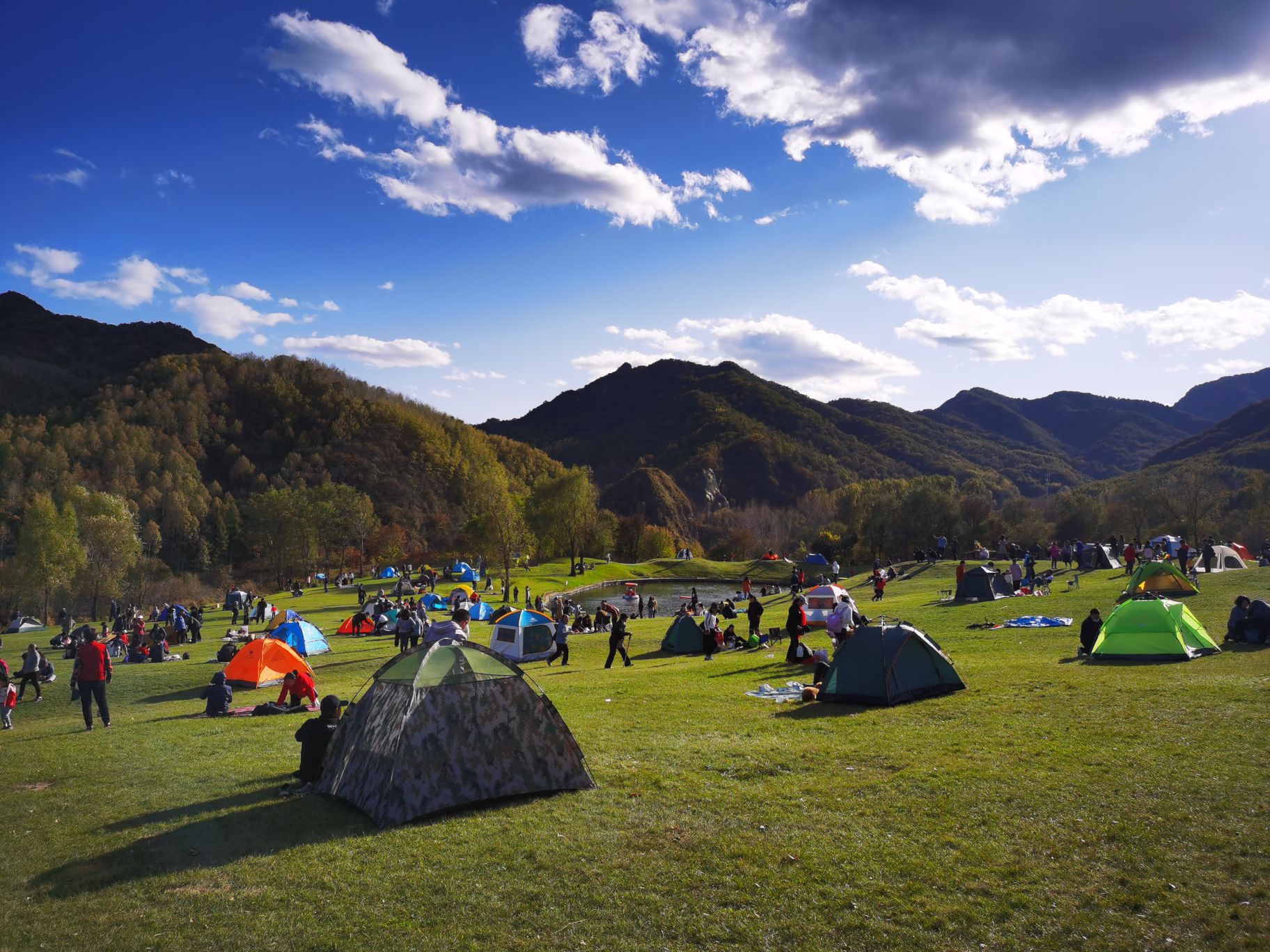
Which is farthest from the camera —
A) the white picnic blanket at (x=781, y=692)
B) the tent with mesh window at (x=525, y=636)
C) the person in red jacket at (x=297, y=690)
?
the tent with mesh window at (x=525, y=636)

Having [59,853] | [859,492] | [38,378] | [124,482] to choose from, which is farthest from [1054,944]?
[38,378]

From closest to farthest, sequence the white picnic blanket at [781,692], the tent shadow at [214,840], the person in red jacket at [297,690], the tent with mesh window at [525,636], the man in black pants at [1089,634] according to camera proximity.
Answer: the tent shadow at [214,840] → the white picnic blanket at [781,692] → the person in red jacket at [297,690] → the man in black pants at [1089,634] → the tent with mesh window at [525,636]

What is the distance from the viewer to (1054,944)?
19.7ft

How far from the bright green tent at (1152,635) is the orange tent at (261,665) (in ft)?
66.4

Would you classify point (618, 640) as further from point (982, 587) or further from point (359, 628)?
point (359, 628)

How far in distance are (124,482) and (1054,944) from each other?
146972mm

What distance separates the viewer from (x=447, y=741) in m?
9.65

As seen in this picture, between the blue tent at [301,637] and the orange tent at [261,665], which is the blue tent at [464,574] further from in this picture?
the orange tent at [261,665]

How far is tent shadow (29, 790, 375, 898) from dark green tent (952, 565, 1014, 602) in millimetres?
28563

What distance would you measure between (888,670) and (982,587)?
1983 cm

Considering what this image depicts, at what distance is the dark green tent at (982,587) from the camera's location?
31984 millimetres

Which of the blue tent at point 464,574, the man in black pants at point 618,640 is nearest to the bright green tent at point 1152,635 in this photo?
the man in black pants at point 618,640

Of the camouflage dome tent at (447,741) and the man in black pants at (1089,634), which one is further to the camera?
the man in black pants at (1089,634)

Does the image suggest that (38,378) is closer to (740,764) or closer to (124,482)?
(124,482)
